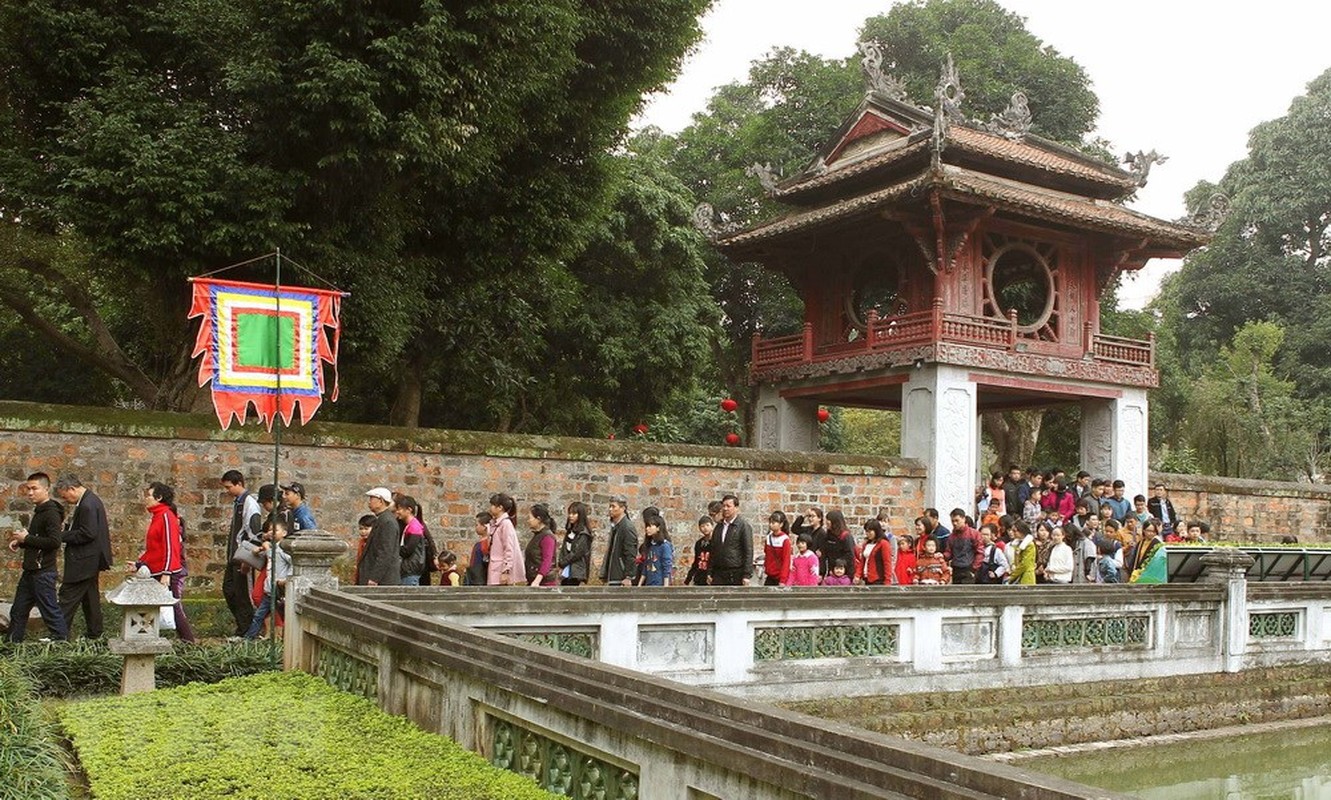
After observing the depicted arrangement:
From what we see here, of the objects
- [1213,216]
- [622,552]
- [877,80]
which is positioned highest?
[877,80]

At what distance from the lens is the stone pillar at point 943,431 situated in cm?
1912

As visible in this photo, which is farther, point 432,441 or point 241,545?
point 432,441

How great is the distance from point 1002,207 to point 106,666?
631 inches

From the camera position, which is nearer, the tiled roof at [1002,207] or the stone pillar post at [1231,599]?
the stone pillar post at [1231,599]

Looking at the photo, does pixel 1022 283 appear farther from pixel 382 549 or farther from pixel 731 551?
pixel 382 549

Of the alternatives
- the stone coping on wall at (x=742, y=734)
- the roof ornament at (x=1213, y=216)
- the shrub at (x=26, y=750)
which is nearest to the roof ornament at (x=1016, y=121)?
the roof ornament at (x=1213, y=216)

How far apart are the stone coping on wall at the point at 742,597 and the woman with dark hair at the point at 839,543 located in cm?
192

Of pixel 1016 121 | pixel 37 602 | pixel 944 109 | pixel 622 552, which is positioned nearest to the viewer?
pixel 37 602

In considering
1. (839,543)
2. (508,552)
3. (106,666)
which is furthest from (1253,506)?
(106,666)

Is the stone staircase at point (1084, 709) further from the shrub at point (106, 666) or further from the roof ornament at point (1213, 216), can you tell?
the roof ornament at point (1213, 216)

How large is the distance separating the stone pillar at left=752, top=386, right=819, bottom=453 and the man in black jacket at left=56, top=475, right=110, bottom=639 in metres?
14.7

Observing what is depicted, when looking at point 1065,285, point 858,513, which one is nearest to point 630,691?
point 858,513

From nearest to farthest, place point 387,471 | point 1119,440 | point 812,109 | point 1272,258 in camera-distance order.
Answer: point 387,471, point 1119,440, point 812,109, point 1272,258

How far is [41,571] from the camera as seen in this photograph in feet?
30.5
